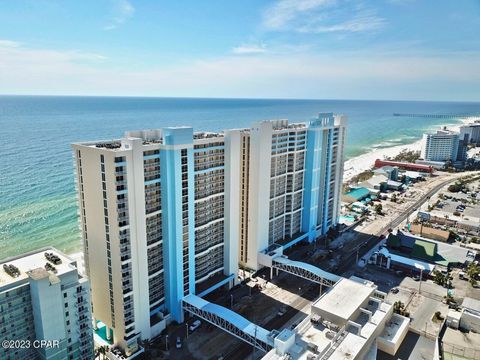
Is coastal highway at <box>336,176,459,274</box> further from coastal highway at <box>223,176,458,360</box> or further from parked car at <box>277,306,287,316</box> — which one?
parked car at <box>277,306,287,316</box>

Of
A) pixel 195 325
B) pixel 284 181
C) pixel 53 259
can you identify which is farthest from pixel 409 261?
pixel 53 259

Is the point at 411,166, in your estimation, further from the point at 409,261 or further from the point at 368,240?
the point at 409,261

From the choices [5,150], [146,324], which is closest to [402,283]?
[146,324]

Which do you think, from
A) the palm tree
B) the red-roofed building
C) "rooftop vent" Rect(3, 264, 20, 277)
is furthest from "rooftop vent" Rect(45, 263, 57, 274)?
the red-roofed building

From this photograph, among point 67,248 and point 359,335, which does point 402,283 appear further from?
point 67,248

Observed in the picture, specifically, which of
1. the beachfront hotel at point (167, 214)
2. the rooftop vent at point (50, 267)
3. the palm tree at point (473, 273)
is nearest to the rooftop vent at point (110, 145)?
the beachfront hotel at point (167, 214)

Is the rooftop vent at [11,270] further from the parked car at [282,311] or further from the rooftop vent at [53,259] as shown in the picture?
the parked car at [282,311]
